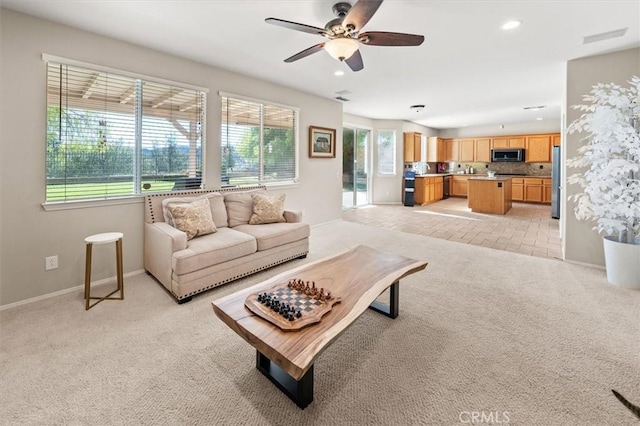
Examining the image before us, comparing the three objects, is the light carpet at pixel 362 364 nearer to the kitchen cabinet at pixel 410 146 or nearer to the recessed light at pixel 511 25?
the recessed light at pixel 511 25

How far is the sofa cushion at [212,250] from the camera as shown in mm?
2695

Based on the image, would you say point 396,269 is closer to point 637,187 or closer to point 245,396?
point 245,396

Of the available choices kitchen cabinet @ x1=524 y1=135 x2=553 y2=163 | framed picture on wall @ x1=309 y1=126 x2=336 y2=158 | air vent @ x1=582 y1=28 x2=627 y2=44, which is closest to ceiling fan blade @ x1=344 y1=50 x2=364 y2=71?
air vent @ x1=582 y1=28 x2=627 y2=44

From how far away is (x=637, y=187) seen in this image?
2.94 m

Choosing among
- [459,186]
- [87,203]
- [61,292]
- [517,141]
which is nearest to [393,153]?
[459,186]

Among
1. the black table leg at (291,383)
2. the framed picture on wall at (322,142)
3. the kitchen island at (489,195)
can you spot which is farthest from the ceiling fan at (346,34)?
the kitchen island at (489,195)

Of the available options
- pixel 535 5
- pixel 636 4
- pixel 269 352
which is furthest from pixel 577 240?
pixel 269 352

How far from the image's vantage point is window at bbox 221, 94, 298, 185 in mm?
4352

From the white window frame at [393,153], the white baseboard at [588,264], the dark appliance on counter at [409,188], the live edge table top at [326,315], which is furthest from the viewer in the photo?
the white window frame at [393,153]

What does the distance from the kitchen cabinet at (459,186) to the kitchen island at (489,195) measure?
2753 mm

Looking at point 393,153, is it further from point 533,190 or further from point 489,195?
point 533,190

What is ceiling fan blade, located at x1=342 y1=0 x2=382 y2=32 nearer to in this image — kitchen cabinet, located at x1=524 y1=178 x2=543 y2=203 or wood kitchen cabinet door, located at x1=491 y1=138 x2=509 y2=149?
kitchen cabinet, located at x1=524 y1=178 x2=543 y2=203

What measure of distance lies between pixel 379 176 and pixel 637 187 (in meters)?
6.45

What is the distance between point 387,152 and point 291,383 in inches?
329
